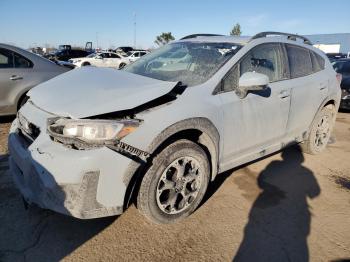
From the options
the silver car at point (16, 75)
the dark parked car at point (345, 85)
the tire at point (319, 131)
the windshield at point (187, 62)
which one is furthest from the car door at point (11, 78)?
the dark parked car at point (345, 85)

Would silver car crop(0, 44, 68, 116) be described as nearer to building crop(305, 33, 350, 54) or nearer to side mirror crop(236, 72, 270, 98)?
side mirror crop(236, 72, 270, 98)

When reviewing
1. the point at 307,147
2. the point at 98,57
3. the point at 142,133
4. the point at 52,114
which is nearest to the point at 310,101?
the point at 307,147

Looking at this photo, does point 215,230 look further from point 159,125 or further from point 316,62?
point 316,62

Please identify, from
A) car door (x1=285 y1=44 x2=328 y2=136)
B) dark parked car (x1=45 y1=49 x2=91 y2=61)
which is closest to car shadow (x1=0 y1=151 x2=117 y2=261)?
car door (x1=285 y1=44 x2=328 y2=136)

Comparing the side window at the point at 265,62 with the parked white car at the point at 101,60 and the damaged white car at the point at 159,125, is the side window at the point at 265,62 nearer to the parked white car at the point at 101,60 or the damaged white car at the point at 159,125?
the damaged white car at the point at 159,125

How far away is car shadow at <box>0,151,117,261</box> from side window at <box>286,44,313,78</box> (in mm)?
2864

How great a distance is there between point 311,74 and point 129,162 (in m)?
3.16

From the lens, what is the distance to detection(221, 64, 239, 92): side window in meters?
3.22

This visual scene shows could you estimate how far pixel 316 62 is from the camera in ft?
15.4

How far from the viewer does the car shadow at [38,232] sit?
2.55 m

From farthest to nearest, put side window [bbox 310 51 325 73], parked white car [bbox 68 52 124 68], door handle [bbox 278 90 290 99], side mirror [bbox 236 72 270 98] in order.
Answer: parked white car [bbox 68 52 124 68], side window [bbox 310 51 325 73], door handle [bbox 278 90 290 99], side mirror [bbox 236 72 270 98]

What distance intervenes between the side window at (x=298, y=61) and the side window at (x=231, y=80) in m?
1.13

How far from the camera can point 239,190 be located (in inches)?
148

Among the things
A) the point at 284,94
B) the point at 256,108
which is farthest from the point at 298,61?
the point at 256,108
